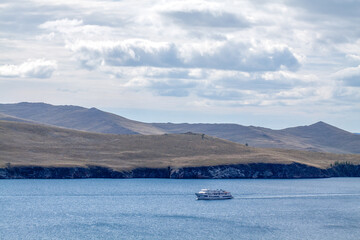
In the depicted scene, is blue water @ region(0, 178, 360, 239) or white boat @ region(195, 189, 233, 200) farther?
white boat @ region(195, 189, 233, 200)

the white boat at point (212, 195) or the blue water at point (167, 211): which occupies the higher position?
the white boat at point (212, 195)

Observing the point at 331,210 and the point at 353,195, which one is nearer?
the point at 331,210

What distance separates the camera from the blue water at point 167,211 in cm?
11006

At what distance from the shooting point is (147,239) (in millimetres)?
103688

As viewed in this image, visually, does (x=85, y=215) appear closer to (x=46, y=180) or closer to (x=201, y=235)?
(x=201, y=235)

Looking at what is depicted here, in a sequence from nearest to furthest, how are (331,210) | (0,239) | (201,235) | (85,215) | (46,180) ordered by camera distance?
1. (0,239)
2. (201,235)
3. (85,215)
4. (331,210)
5. (46,180)

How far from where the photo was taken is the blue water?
110062mm

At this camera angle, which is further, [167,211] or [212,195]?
[212,195]

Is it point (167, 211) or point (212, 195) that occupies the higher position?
point (212, 195)

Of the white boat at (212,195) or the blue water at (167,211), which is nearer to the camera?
the blue water at (167,211)

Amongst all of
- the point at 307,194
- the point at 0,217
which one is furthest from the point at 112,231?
the point at 307,194

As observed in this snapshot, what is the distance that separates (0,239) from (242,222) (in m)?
46.3

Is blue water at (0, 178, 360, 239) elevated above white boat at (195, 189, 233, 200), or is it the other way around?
white boat at (195, 189, 233, 200)

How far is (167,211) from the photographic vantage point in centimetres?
13375
